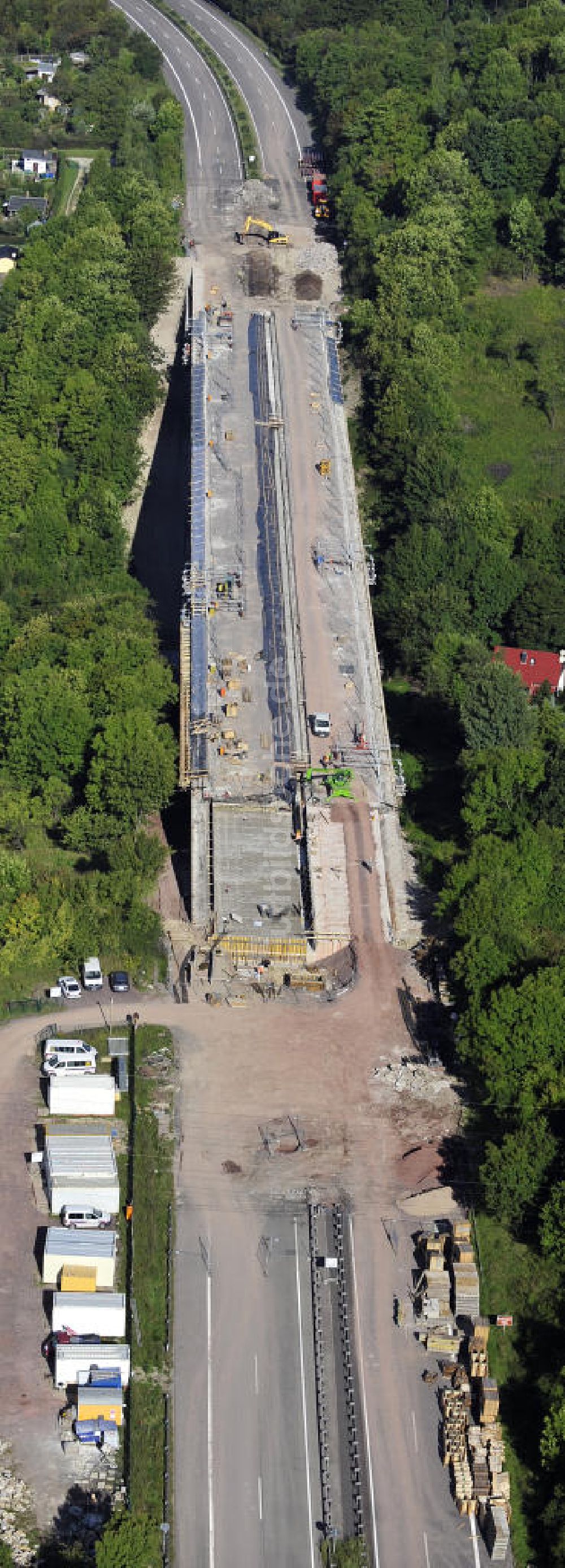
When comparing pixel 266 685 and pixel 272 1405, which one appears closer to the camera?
pixel 272 1405

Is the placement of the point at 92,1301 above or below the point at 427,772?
below

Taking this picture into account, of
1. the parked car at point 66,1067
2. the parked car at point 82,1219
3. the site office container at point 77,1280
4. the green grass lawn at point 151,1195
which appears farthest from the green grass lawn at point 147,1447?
the parked car at point 66,1067

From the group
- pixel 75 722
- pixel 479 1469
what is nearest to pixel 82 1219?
pixel 479 1469

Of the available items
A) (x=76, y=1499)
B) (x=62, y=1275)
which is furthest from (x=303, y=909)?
(x=76, y=1499)

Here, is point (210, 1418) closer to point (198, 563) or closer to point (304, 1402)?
point (304, 1402)

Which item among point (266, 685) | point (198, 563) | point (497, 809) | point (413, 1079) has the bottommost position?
point (413, 1079)

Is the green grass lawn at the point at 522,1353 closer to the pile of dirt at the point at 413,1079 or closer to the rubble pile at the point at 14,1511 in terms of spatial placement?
the pile of dirt at the point at 413,1079

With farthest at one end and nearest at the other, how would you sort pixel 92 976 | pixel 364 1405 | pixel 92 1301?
1. pixel 92 976
2. pixel 92 1301
3. pixel 364 1405

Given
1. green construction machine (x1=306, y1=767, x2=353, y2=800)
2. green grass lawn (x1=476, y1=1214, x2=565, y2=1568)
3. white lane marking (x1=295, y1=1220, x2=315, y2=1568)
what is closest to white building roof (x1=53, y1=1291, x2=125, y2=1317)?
white lane marking (x1=295, y1=1220, x2=315, y2=1568)
